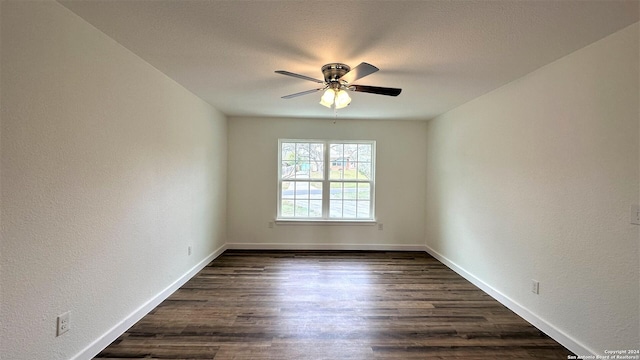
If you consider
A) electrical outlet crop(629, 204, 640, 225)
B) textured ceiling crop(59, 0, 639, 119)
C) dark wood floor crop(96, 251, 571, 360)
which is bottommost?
dark wood floor crop(96, 251, 571, 360)

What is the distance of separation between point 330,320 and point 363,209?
8.19 ft

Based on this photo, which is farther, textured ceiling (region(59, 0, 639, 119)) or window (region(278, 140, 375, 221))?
window (region(278, 140, 375, 221))

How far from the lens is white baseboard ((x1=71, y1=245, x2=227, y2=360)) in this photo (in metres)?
1.79

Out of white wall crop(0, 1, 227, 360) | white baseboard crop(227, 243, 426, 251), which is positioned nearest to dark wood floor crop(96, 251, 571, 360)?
white wall crop(0, 1, 227, 360)

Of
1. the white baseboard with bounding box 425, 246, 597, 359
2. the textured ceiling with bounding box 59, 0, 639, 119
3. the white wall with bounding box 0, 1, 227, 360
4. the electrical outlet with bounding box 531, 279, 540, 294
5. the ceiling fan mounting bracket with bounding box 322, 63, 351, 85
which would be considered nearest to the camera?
the white wall with bounding box 0, 1, 227, 360

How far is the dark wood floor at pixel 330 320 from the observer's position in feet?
6.32

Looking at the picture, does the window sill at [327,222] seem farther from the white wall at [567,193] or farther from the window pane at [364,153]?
the white wall at [567,193]

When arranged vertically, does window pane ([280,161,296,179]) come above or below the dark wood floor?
above

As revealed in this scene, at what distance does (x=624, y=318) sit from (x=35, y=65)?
12.3 feet

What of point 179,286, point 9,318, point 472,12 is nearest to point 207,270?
point 179,286

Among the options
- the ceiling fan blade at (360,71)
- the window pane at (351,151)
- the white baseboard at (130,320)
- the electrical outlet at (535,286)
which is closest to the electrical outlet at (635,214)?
the electrical outlet at (535,286)

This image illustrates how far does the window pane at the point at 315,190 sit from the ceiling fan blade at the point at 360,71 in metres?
2.61

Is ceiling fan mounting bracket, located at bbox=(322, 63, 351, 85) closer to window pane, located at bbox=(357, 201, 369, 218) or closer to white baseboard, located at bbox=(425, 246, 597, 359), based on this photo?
white baseboard, located at bbox=(425, 246, 597, 359)

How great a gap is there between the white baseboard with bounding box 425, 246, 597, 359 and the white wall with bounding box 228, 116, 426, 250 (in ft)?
4.05
